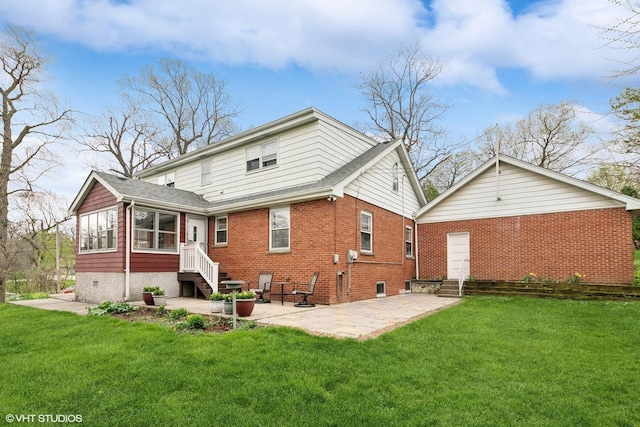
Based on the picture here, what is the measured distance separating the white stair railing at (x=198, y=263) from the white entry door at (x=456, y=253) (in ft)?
31.4

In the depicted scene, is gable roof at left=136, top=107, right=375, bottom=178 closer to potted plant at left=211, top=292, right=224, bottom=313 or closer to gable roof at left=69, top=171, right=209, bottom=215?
gable roof at left=69, top=171, right=209, bottom=215

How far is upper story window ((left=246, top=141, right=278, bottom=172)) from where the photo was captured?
1343cm

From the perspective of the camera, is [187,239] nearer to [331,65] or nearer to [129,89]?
[331,65]

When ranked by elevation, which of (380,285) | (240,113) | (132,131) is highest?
(240,113)

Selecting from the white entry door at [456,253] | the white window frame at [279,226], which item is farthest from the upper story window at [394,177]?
the white window frame at [279,226]

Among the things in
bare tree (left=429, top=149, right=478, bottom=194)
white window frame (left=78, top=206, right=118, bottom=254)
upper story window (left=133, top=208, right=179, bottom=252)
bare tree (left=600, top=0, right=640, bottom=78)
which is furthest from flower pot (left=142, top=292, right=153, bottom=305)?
bare tree (left=429, top=149, right=478, bottom=194)

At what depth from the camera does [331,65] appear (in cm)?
1908

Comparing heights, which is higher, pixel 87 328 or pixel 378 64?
pixel 378 64

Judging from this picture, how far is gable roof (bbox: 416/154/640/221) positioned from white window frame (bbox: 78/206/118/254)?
12.0m

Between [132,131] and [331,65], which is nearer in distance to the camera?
[331,65]

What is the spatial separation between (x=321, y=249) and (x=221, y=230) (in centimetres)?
502

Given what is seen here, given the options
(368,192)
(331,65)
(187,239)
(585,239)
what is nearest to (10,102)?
(187,239)

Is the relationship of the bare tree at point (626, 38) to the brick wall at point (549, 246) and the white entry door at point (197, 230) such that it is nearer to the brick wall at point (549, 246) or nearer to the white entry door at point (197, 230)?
the brick wall at point (549, 246)

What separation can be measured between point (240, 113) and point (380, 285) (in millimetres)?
21957
